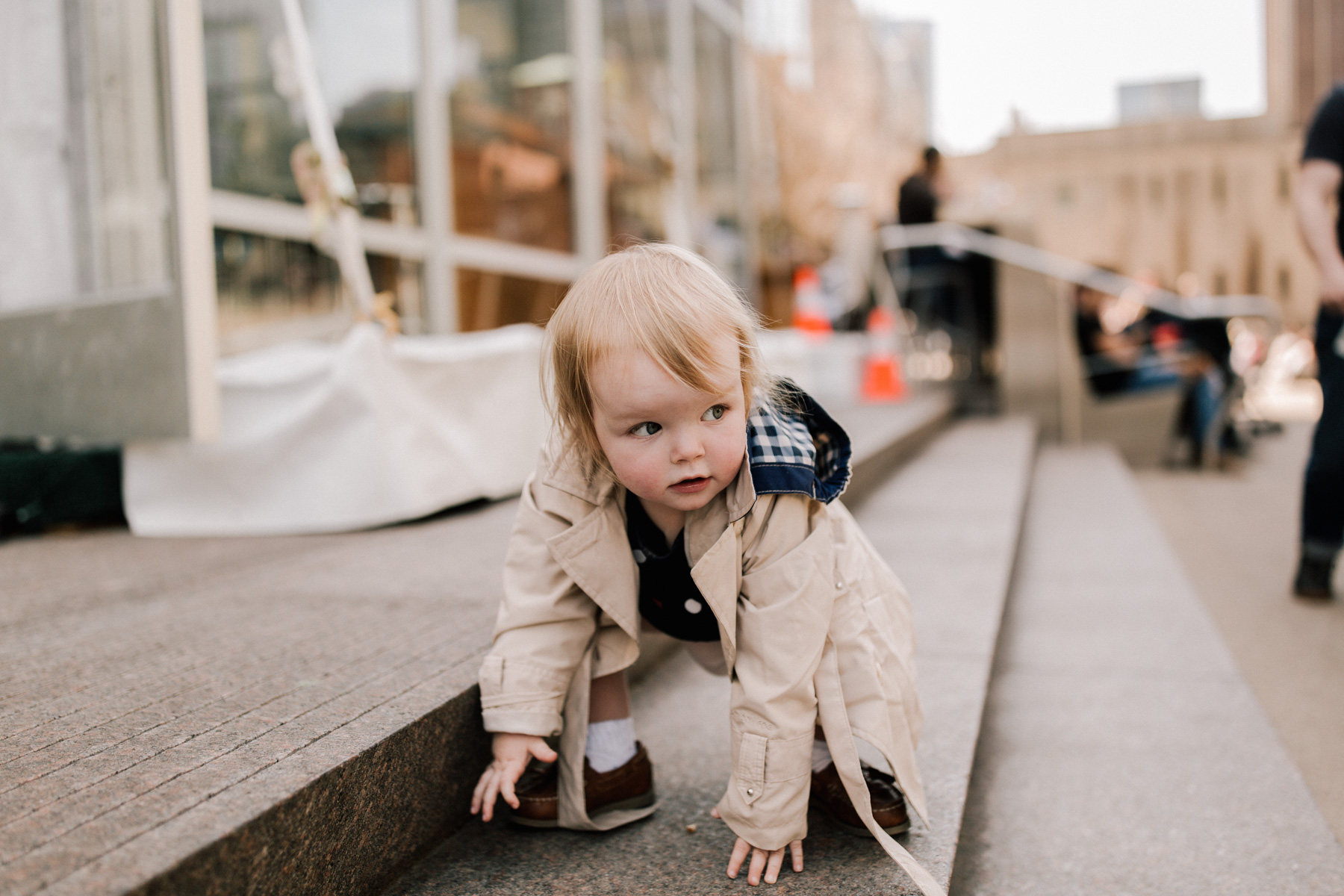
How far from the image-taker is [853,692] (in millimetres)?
1387

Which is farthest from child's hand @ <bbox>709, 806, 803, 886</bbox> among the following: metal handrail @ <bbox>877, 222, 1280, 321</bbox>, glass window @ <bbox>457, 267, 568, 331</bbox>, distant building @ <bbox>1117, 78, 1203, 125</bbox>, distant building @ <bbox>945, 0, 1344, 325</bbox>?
distant building @ <bbox>1117, 78, 1203, 125</bbox>

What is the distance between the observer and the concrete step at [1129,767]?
157cm

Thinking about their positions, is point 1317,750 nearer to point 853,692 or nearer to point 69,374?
point 853,692

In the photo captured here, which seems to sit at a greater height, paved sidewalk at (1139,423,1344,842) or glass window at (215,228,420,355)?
glass window at (215,228,420,355)

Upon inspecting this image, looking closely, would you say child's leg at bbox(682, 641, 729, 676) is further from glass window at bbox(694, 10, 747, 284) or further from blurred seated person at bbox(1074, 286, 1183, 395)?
glass window at bbox(694, 10, 747, 284)

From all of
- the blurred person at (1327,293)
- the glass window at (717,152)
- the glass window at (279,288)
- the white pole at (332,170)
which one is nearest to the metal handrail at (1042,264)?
the glass window at (717,152)

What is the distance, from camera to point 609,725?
1521 millimetres

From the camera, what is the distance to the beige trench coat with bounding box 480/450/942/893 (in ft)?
4.29

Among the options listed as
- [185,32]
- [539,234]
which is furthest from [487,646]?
[539,234]

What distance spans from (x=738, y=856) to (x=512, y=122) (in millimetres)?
5365

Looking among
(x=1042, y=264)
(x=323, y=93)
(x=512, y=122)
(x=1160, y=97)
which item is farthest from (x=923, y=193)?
(x=1160, y=97)

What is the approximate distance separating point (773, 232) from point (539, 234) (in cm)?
415

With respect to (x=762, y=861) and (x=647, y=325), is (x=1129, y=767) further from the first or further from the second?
(x=647, y=325)

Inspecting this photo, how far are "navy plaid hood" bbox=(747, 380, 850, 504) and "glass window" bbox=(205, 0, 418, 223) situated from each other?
2.85 metres
